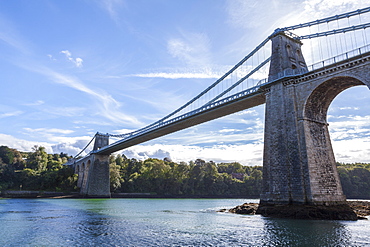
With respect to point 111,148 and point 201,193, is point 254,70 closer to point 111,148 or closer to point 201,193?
point 111,148

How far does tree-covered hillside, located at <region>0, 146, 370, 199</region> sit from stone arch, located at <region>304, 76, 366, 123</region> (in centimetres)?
3179

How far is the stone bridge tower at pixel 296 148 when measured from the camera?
16.0 m

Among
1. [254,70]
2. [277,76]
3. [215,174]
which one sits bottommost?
[215,174]

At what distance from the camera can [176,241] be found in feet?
31.2

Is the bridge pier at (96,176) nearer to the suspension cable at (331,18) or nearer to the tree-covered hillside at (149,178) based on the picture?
the tree-covered hillside at (149,178)

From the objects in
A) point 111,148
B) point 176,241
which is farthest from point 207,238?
point 111,148

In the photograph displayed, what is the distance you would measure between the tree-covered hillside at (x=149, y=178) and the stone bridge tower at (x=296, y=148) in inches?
1268

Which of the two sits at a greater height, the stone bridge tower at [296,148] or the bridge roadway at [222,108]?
the bridge roadway at [222,108]

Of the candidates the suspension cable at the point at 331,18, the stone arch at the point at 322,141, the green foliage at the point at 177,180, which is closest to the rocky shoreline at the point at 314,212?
the stone arch at the point at 322,141

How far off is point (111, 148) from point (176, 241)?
3407 centimetres

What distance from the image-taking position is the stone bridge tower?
1598cm

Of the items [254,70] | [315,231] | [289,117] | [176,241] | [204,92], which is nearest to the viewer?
[176,241]

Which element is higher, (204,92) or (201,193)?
(204,92)

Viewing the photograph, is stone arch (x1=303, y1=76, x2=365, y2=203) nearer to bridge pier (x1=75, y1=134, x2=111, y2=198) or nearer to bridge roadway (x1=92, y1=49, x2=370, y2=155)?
bridge roadway (x1=92, y1=49, x2=370, y2=155)
